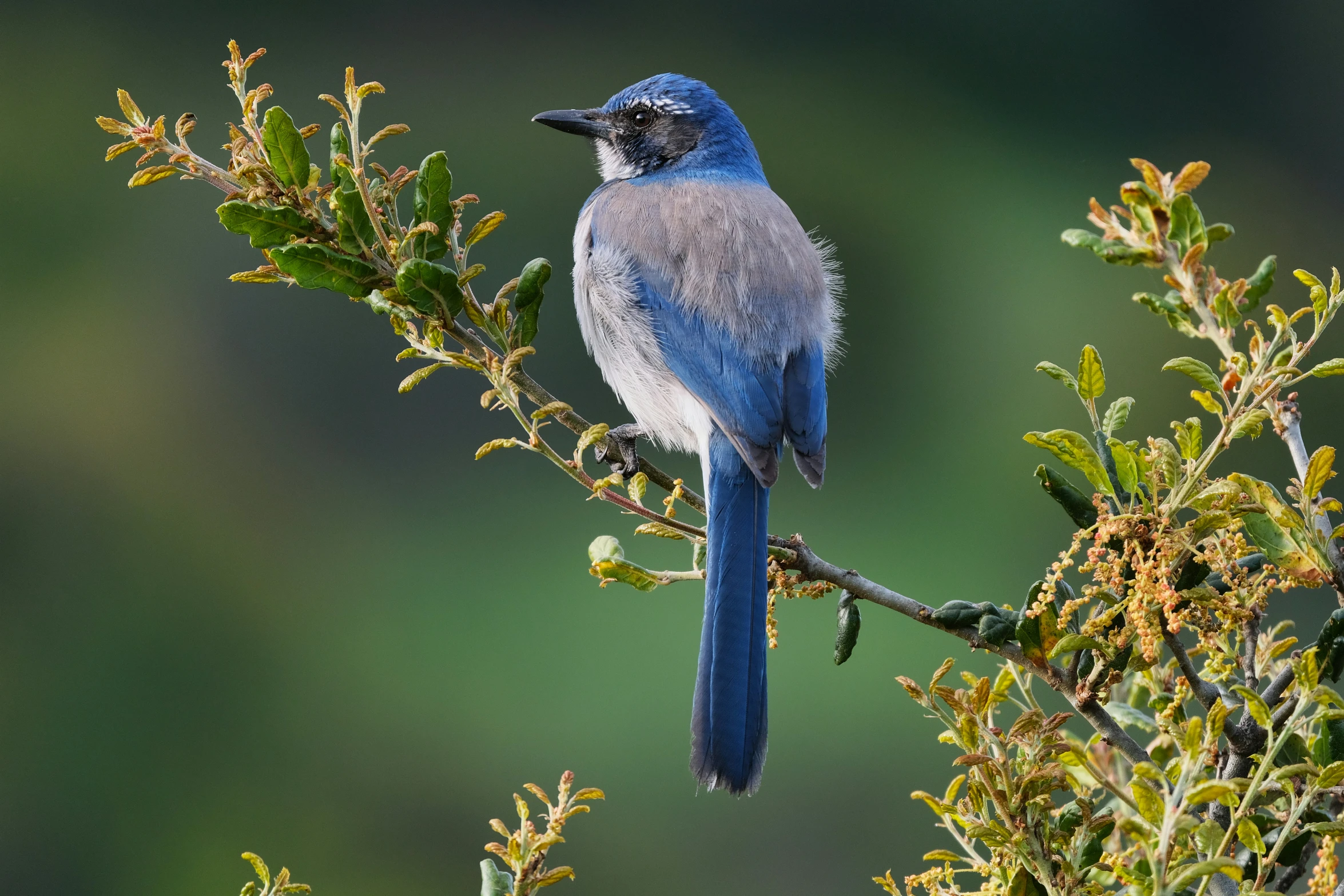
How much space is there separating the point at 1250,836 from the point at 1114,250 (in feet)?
1.13

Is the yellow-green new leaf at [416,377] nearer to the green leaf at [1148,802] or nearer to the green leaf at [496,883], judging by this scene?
the green leaf at [496,883]

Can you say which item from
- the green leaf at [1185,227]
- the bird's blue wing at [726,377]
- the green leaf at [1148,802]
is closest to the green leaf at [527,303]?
the bird's blue wing at [726,377]

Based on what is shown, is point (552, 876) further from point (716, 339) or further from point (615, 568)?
point (716, 339)

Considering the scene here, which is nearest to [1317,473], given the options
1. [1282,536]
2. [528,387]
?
[1282,536]

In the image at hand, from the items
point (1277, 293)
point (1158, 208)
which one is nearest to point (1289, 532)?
point (1158, 208)

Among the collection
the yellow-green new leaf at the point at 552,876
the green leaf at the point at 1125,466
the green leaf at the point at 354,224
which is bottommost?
the yellow-green new leaf at the point at 552,876

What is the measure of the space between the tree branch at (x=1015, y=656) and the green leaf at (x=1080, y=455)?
0.44ft

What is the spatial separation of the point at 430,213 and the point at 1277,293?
3.66 metres

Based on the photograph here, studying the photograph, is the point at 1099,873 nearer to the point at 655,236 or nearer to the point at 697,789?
the point at 697,789

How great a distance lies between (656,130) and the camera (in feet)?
6.73

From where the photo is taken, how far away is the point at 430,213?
100 cm

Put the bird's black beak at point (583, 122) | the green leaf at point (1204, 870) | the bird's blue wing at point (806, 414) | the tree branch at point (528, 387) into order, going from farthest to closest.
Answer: the bird's black beak at point (583, 122), the bird's blue wing at point (806, 414), the tree branch at point (528, 387), the green leaf at point (1204, 870)

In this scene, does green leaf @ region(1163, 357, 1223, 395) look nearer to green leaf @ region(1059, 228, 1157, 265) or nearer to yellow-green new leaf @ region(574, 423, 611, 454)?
green leaf @ region(1059, 228, 1157, 265)

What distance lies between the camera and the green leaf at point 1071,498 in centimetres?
84
